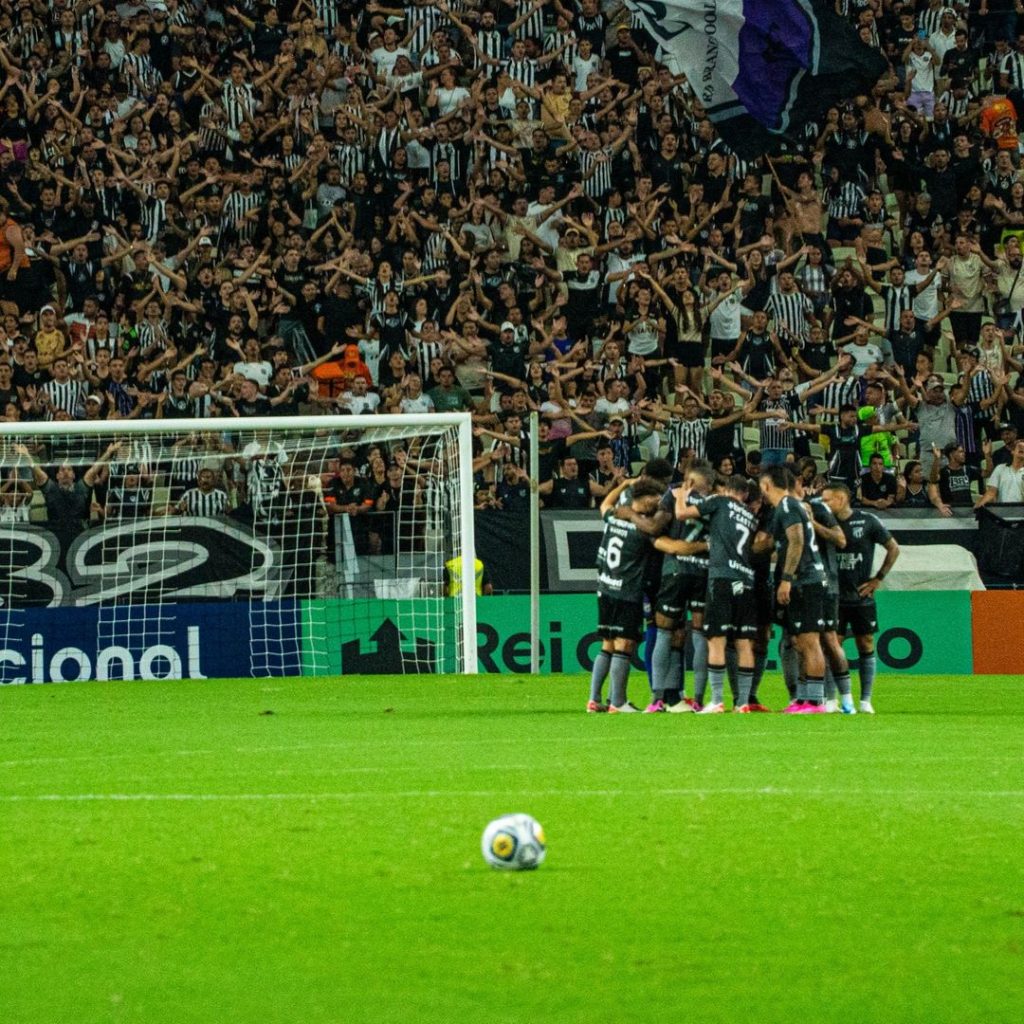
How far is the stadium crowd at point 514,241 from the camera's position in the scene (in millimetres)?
22094

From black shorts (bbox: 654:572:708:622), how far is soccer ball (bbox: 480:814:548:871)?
8170mm

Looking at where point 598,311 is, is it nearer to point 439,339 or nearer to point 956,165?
point 439,339

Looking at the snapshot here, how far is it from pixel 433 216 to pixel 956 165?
23.5 ft

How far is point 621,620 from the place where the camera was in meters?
14.3

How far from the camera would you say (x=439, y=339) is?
22766mm

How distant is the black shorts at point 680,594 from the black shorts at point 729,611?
265 millimetres

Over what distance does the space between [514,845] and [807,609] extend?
8266mm

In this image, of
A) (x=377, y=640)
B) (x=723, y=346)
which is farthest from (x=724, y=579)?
(x=723, y=346)

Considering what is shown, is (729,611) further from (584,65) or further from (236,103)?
(236,103)

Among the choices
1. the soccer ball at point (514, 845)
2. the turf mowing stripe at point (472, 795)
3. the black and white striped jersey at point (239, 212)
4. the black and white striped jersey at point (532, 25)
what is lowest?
the turf mowing stripe at point (472, 795)

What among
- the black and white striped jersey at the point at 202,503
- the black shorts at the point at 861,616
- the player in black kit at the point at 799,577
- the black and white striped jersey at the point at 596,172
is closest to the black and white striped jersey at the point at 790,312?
the black and white striped jersey at the point at 596,172

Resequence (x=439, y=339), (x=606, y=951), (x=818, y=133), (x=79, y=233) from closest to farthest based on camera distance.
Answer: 1. (x=606, y=951)
2. (x=439, y=339)
3. (x=79, y=233)
4. (x=818, y=133)

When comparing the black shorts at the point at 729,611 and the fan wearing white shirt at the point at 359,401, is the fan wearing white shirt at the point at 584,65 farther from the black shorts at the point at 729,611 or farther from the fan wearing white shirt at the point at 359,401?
the black shorts at the point at 729,611

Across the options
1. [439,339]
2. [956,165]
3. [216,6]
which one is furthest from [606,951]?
[216,6]
